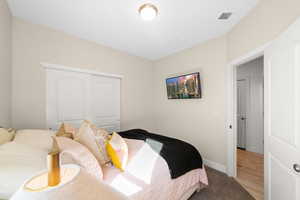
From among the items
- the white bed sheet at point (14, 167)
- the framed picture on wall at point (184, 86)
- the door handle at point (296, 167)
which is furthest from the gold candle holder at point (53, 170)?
the framed picture on wall at point (184, 86)

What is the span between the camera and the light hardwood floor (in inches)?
72.7

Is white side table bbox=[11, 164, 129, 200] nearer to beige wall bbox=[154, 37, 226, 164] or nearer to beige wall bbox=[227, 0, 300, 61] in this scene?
beige wall bbox=[227, 0, 300, 61]

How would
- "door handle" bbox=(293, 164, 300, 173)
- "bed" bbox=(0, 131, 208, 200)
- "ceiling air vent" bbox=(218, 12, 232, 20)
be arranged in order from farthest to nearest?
"ceiling air vent" bbox=(218, 12, 232, 20) → "door handle" bbox=(293, 164, 300, 173) → "bed" bbox=(0, 131, 208, 200)

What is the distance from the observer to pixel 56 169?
0.29 metres

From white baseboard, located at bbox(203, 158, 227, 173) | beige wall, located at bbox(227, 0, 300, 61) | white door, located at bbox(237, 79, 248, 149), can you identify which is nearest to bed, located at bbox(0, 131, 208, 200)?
white baseboard, located at bbox(203, 158, 227, 173)

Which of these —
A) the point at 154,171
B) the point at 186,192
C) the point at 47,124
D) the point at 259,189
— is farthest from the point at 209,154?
the point at 47,124

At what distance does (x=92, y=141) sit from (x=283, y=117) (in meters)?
1.85

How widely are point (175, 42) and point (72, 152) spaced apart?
2.61 m

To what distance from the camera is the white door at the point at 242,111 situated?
11.4 ft

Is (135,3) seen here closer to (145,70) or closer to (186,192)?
(145,70)

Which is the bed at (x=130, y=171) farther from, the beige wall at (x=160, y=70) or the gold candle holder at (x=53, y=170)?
the beige wall at (x=160, y=70)

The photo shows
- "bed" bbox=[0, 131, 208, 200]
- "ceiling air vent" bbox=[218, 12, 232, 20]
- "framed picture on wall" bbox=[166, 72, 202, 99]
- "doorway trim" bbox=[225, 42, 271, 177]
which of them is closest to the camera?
"bed" bbox=[0, 131, 208, 200]

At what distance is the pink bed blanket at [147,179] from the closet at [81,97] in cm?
149

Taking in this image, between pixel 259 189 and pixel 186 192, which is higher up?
pixel 186 192
